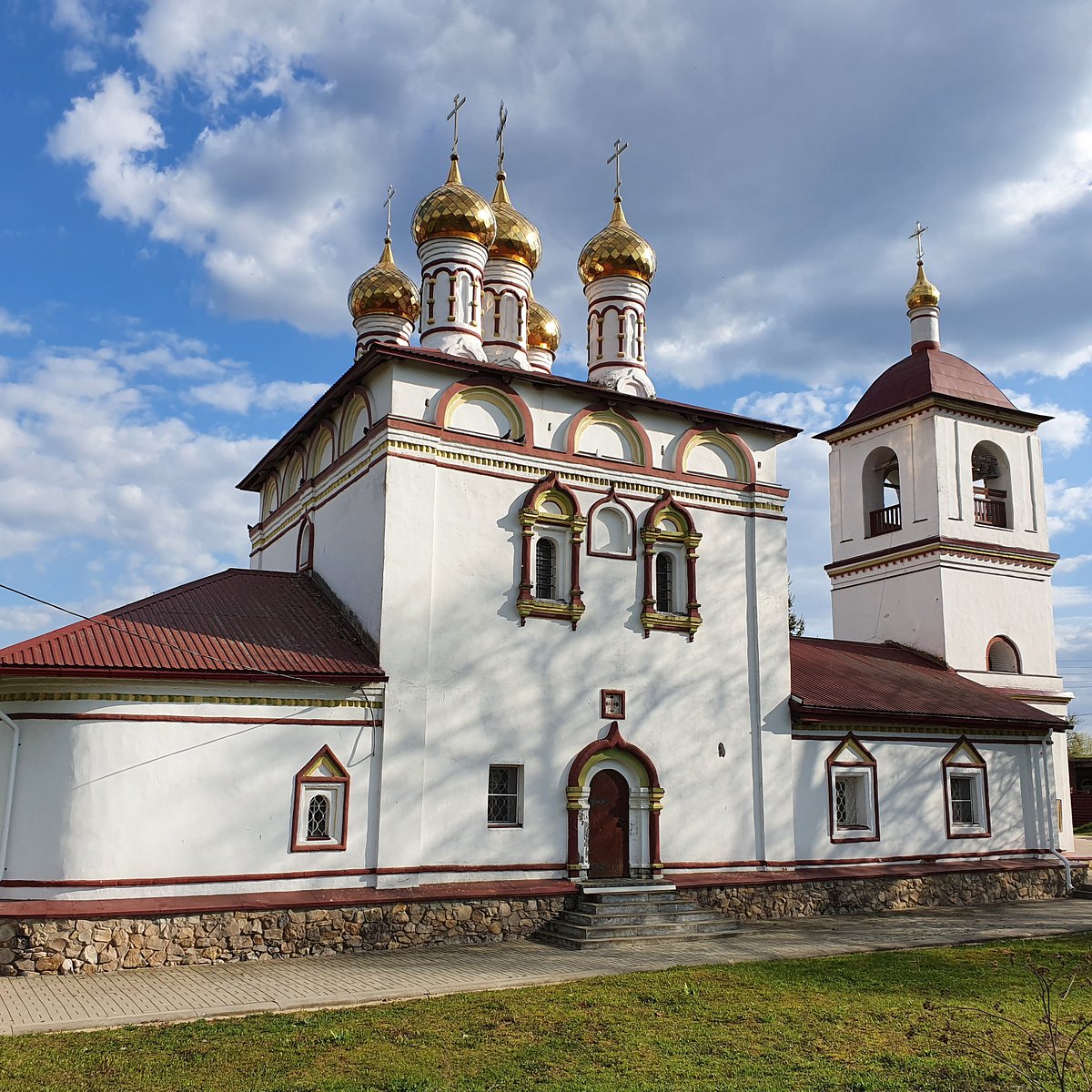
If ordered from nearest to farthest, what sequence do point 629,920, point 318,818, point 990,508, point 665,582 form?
point 318,818 < point 629,920 < point 665,582 < point 990,508

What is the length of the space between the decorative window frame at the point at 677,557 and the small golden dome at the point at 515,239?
5.07 m

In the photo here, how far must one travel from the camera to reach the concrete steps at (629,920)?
1200 cm

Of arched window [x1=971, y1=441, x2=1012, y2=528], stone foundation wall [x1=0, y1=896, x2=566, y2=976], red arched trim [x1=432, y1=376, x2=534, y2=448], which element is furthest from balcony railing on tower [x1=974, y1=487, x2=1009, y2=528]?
stone foundation wall [x1=0, y1=896, x2=566, y2=976]

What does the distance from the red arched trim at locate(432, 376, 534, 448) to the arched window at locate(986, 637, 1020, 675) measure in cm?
1171

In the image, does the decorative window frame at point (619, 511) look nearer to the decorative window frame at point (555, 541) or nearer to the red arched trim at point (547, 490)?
the decorative window frame at point (555, 541)

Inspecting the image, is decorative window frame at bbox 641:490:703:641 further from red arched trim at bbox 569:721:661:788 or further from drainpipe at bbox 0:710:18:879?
drainpipe at bbox 0:710:18:879

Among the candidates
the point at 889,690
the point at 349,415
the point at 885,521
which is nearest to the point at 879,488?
the point at 885,521

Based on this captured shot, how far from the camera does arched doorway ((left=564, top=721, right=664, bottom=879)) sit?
519 inches

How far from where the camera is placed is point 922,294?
2281cm

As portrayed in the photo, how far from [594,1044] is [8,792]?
6.49 metres

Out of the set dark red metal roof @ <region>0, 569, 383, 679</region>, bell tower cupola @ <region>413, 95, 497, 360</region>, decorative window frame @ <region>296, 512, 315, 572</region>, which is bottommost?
dark red metal roof @ <region>0, 569, 383, 679</region>

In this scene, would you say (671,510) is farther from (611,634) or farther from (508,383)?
(508,383)

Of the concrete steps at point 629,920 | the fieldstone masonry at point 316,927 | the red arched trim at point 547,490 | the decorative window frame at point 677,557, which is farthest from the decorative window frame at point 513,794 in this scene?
the red arched trim at point 547,490

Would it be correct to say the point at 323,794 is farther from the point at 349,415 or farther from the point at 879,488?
the point at 879,488
